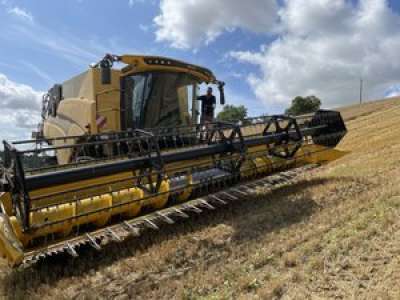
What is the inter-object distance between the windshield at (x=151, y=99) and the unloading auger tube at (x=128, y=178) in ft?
1.78

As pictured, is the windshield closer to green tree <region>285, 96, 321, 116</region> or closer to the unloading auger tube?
the unloading auger tube

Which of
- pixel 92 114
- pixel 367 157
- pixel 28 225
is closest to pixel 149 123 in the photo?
pixel 92 114

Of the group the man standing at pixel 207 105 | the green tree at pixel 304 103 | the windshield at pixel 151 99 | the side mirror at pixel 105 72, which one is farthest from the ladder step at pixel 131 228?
the green tree at pixel 304 103

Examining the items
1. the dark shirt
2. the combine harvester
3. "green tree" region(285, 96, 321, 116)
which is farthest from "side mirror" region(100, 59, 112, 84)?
"green tree" region(285, 96, 321, 116)

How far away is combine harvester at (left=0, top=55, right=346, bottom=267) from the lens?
3684 millimetres

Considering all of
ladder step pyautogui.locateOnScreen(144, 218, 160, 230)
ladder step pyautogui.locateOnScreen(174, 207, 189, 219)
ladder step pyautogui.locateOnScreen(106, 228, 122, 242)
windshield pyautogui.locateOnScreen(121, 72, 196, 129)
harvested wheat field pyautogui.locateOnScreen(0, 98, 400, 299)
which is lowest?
harvested wheat field pyautogui.locateOnScreen(0, 98, 400, 299)

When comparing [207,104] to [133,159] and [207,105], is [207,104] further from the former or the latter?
[133,159]

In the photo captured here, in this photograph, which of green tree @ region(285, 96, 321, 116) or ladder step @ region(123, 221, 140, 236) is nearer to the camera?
ladder step @ region(123, 221, 140, 236)

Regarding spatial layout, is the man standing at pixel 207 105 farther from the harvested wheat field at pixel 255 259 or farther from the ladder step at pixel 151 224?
the ladder step at pixel 151 224

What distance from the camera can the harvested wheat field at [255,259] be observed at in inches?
113

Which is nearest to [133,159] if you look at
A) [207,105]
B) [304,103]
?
[207,105]

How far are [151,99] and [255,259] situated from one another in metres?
3.74

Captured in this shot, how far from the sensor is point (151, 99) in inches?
251

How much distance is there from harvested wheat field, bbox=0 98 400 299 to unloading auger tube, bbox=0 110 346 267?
29 cm
